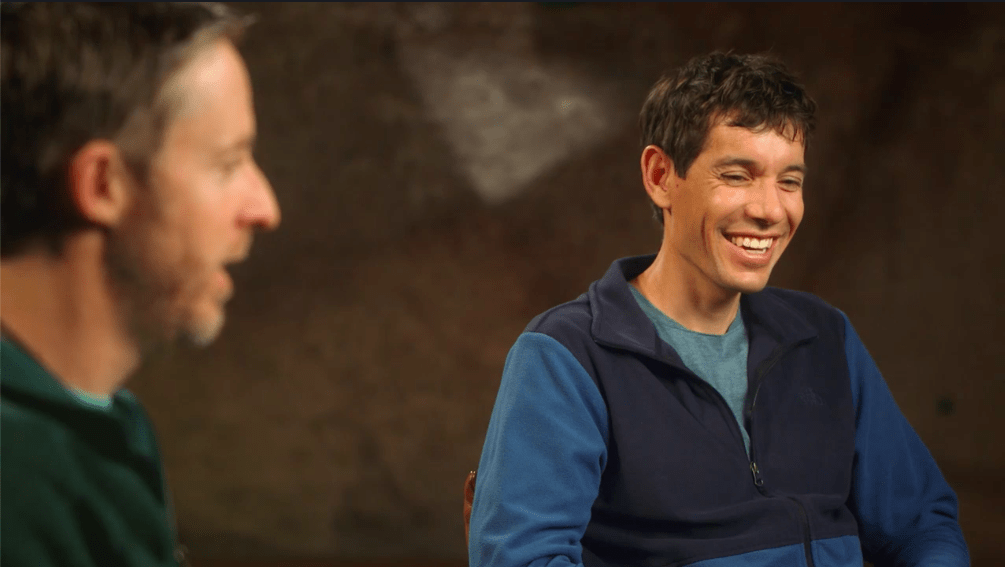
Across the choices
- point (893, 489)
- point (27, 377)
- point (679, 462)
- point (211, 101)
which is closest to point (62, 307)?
point (27, 377)

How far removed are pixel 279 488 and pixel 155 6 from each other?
257cm

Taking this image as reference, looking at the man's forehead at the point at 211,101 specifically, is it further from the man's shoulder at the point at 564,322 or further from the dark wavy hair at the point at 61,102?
the man's shoulder at the point at 564,322

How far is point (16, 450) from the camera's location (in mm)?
531

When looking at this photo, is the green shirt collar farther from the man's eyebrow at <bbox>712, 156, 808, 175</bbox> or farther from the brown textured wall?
the brown textured wall

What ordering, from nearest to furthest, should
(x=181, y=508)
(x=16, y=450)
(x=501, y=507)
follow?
1. (x=16, y=450)
2. (x=501, y=507)
3. (x=181, y=508)

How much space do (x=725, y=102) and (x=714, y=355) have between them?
1.11 ft

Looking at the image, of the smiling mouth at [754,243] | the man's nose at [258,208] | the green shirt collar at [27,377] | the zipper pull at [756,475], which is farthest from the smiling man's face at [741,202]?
the green shirt collar at [27,377]

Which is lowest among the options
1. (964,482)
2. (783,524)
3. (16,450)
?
(964,482)

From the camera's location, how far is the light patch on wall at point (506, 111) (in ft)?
10.1

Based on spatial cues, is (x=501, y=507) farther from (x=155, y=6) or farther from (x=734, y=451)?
(x=155, y=6)

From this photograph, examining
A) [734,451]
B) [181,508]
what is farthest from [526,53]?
[734,451]

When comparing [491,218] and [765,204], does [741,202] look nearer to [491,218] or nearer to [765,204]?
[765,204]

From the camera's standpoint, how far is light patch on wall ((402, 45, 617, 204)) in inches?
121

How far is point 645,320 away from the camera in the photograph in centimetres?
123
